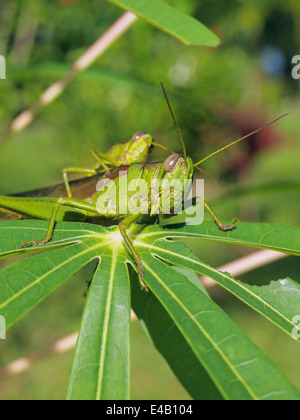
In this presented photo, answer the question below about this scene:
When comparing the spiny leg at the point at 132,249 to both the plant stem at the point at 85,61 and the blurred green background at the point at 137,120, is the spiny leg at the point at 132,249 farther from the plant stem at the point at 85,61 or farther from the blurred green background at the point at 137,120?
the blurred green background at the point at 137,120

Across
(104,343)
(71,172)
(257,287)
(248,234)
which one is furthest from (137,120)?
(104,343)

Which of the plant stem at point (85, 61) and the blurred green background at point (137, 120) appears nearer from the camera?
Result: the plant stem at point (85, 61)

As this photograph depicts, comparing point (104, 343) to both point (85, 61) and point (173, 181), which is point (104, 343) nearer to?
point (173, 181)

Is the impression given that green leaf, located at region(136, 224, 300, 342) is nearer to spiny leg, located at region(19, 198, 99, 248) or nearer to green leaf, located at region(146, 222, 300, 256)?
green leaf, located at region(146, 222, 300, 256)

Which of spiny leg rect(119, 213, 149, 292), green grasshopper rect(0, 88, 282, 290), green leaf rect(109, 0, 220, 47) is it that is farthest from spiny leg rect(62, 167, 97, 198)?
green leaf rect(109, 0, 220, 47)

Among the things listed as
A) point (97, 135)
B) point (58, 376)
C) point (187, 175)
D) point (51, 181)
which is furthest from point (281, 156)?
point (187, 175)

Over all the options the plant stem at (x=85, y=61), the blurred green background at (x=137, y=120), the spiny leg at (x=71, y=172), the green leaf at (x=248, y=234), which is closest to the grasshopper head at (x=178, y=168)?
the green leaf at (x=248, y=234)
